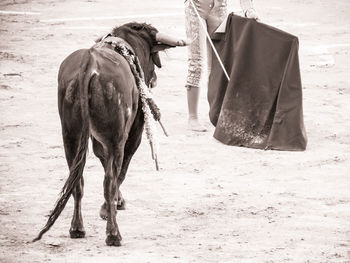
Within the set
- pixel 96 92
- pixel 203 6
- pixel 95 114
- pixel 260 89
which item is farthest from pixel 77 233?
pixel 203 6

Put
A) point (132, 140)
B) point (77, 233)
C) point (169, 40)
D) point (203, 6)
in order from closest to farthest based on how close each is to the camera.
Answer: point (77, 233) → point (132, 140) → point (169, 40) → point (203, 6)

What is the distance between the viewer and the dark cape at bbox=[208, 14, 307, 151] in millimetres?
8352

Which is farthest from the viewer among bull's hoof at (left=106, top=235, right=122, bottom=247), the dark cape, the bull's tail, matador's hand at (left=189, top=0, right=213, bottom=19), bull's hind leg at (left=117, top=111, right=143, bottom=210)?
matador's hand at (left=189, top=0, right=213, bottom=19)

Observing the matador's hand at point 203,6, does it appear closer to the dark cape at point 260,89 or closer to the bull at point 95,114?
the dark cape at point 260,89

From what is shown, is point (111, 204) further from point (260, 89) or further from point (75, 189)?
point (260, 89)

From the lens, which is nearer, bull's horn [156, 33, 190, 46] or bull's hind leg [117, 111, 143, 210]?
bull's hind leg [117, 111, 143, 210]

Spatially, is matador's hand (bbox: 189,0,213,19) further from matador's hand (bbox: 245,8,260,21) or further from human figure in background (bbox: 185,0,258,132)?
matador's hand (bbox: 245,8,260,21)

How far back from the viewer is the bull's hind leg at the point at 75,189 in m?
5.76

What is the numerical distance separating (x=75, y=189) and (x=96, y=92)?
28.7 inches

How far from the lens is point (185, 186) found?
7316mm

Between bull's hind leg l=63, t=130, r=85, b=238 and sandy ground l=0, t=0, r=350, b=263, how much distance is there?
0.25 ft

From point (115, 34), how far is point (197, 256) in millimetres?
1884

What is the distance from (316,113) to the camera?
9742 millimetres

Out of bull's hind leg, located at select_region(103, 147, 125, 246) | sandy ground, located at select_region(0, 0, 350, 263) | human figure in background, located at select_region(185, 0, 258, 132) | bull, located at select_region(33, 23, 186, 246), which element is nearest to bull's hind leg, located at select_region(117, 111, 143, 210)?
sandy ground, located at select_region(0, 0, 350, 263)
